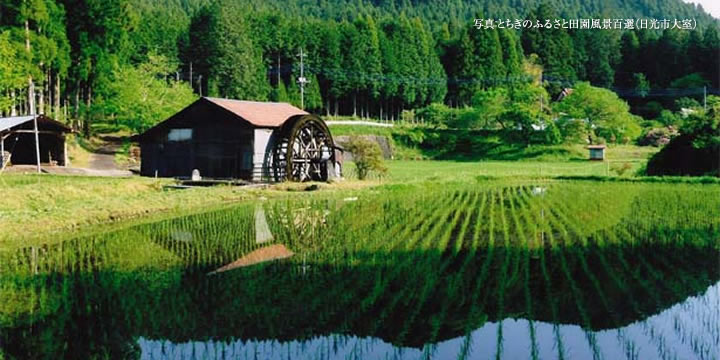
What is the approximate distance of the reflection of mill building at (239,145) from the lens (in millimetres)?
23953

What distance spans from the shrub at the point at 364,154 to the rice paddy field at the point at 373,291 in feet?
35.0

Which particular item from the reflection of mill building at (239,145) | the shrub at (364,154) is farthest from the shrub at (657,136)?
the reflection of mill building at (239,145)

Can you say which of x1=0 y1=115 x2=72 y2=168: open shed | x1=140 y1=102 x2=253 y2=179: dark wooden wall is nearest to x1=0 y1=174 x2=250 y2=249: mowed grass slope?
x1=140 y1=102 x2=253 y2=179: dark wooden wall

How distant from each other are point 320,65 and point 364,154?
90.4 ft

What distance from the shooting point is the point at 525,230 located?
12523 mm

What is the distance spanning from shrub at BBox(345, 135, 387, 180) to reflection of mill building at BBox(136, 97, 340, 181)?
4.17 feet

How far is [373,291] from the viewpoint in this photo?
7648mm

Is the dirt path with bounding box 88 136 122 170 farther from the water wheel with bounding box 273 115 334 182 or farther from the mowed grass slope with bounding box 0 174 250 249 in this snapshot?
the water wheel with bounding box 273 115 334 182

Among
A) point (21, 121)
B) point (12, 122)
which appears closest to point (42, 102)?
point (12, 122)

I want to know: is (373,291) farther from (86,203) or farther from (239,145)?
(239,145)

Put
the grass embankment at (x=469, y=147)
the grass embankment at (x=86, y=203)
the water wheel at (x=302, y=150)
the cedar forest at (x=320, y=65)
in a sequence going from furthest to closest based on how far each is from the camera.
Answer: the grass embankment at (x=469, y=147) < the cedar forest at (x=320, y=65) < the water wheel at (x=302, y=150) < the grass embankment at (x=86, y=203)

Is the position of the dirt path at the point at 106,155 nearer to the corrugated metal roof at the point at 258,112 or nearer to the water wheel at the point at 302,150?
the corrugated metal roof at the point at 258,112

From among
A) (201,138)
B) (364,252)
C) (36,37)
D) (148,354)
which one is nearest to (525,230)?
(364,252)

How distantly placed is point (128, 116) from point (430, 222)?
79.3 ft
